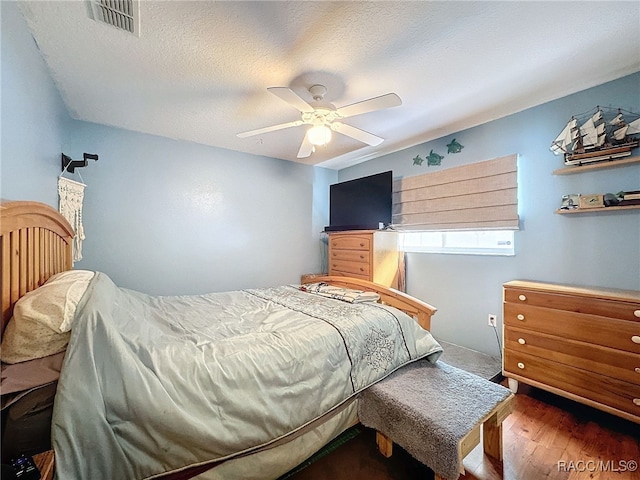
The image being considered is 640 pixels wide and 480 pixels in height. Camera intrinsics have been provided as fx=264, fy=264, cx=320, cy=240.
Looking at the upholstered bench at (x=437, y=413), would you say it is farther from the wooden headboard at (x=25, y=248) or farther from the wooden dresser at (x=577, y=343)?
the wooden headboard at (x=25, y=248)

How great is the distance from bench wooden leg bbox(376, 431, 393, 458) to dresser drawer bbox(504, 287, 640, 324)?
1455mm

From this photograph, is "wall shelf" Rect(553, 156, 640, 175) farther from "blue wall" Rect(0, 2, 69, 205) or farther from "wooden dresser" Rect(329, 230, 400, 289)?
"blue wall" Rect(0, 2, 69, 205)

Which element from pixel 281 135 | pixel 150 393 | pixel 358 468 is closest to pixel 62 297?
pixel 150 393

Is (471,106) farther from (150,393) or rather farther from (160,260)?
(160,260)

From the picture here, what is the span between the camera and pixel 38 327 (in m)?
0.92

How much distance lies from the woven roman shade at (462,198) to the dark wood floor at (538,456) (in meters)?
1.53

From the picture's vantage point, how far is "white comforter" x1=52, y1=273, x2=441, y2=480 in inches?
34.8

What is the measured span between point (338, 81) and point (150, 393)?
2067 mm

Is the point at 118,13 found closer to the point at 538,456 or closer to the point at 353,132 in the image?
the point at 353,132

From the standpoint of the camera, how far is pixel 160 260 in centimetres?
284

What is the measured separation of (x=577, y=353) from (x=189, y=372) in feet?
7.91

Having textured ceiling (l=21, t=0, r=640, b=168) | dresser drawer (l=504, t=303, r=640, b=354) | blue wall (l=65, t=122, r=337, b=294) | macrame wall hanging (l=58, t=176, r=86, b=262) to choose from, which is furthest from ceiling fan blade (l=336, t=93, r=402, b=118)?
macrame wall hanging (l=58, t=176, r=86, b=262)

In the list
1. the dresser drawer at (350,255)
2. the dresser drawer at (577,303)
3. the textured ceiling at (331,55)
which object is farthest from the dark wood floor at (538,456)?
the textured ceiling at (331,55)

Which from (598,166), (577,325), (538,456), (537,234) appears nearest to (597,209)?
(598,166)
